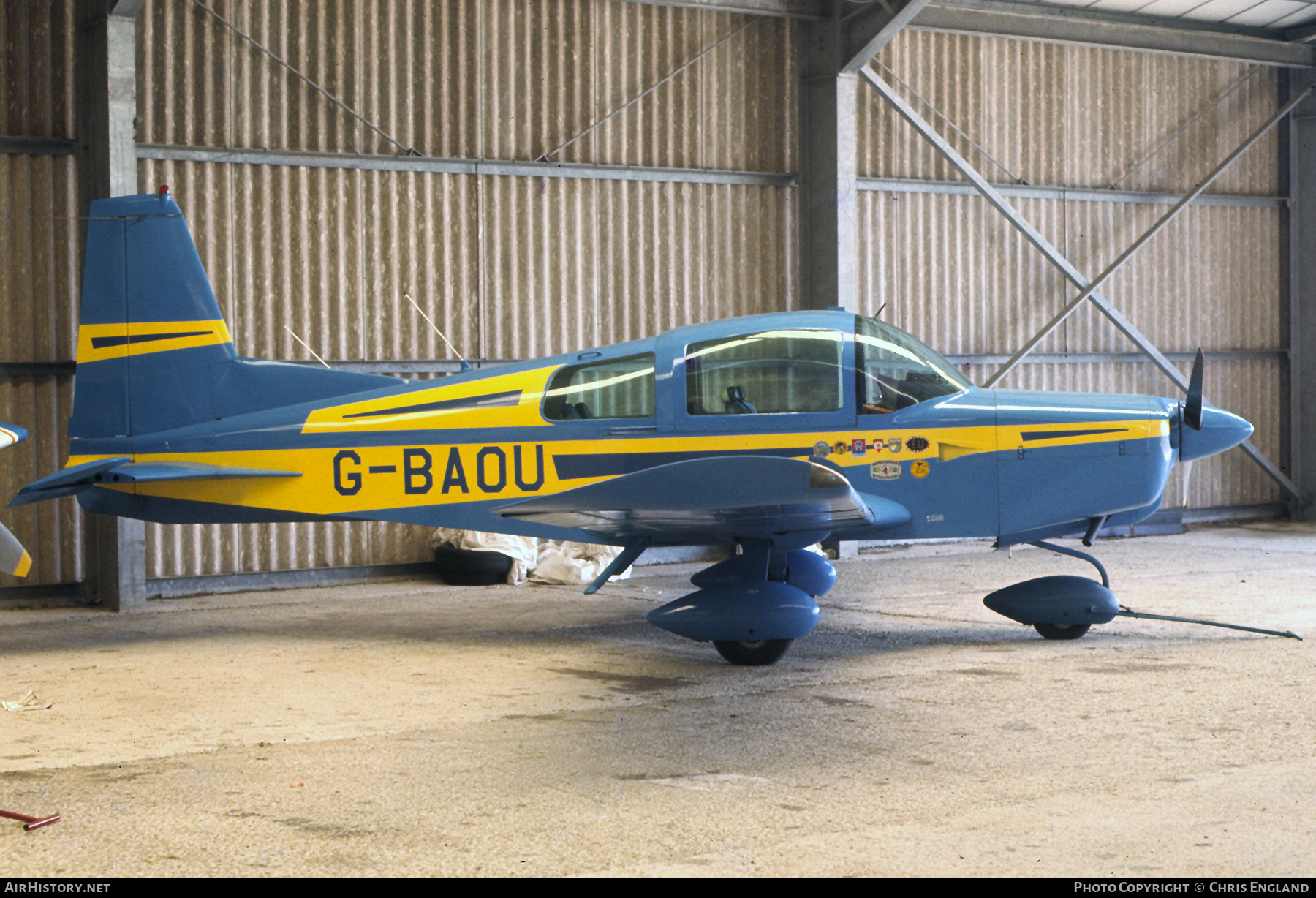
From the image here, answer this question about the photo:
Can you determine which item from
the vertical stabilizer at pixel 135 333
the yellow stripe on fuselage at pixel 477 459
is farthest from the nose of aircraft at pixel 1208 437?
the vertical stabilizer at pixel 135 333

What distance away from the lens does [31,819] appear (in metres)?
4.46

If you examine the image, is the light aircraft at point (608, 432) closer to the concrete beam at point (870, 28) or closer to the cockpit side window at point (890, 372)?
the cockpit side window at point (890, 372)

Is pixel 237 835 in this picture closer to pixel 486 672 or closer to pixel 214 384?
pixel 486 672

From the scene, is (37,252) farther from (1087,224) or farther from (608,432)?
(1087,224)

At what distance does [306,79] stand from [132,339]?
3.79 m

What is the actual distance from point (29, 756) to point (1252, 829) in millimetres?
4622

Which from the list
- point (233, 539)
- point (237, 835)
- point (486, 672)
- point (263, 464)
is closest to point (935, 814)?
point (237, 835)

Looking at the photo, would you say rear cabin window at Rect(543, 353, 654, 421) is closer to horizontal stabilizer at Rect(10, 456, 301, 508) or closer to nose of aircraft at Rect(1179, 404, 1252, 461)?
horizontal stabilizer at Rect(10, 456, 301, 508)

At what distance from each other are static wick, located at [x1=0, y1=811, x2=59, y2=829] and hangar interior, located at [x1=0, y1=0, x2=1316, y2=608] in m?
5.53

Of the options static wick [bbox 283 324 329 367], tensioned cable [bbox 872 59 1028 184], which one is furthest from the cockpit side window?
tensioned cable [bbox 872 59 1028 184]

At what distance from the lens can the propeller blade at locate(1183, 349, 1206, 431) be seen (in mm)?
7695

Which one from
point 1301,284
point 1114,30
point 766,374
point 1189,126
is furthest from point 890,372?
point 1301,284

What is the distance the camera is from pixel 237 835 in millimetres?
4352

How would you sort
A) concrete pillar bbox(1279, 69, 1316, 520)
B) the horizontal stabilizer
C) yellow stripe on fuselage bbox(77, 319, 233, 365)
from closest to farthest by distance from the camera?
the horizontal stabilizer
yellow stripe on fuselage bbox(77, 319, 233, 365)
concrete pillar bbox(1279, 69, 1316, 520)
